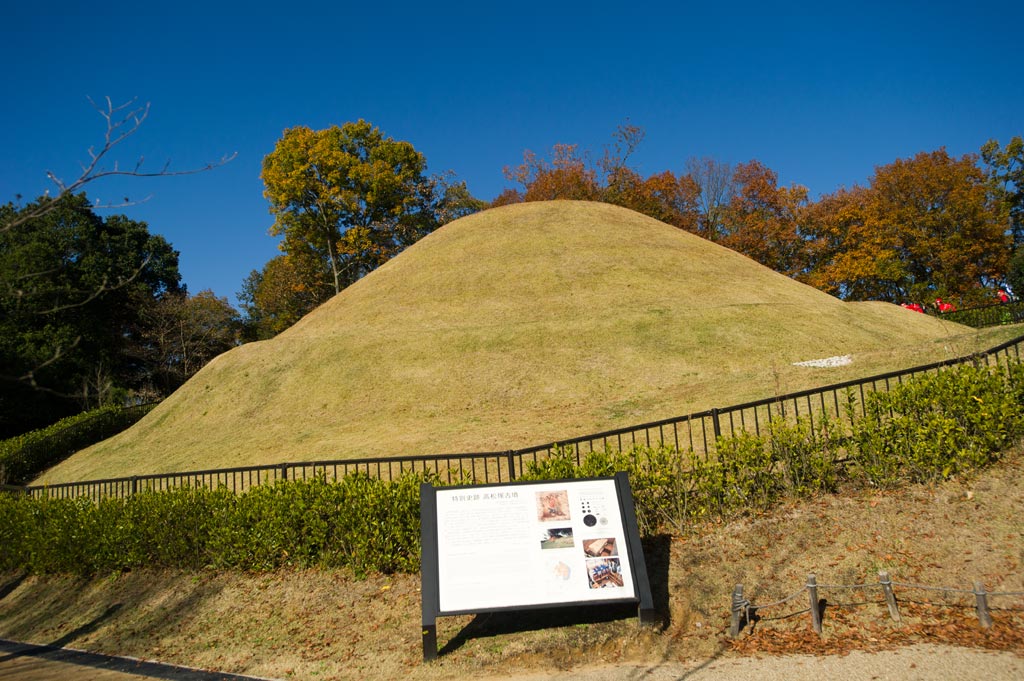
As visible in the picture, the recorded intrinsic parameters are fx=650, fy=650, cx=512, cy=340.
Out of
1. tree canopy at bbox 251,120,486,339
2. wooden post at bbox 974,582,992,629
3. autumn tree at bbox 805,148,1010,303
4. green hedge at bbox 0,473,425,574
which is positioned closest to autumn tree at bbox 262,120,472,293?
tree canopy at bbox 251,120,486,339

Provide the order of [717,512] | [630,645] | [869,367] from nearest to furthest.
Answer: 1. [630,645]
2. [717,512]
3. [869,367]

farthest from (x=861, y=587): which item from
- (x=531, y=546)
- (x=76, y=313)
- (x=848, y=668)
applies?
(x=76, y=313)

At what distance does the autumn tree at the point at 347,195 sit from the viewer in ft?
163

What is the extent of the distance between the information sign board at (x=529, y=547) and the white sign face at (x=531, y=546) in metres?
0.01

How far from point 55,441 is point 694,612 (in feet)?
89.2

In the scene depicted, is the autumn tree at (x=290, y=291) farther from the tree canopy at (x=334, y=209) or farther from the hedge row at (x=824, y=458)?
the hedge row at (x=824, y=458)

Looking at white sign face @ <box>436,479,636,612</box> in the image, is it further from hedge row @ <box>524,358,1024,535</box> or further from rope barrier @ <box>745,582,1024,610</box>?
hedge row @ <box>524,358,1024,535</box>

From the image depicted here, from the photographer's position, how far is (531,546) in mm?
6871

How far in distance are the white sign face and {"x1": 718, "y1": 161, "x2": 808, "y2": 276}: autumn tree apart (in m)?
47.4

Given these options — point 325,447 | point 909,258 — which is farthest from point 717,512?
point 909,258

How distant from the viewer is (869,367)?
56.0ft

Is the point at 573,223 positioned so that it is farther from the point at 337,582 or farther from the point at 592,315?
the point at 337,582

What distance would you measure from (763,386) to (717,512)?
9.46 metres

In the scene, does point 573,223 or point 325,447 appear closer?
point 325,447
